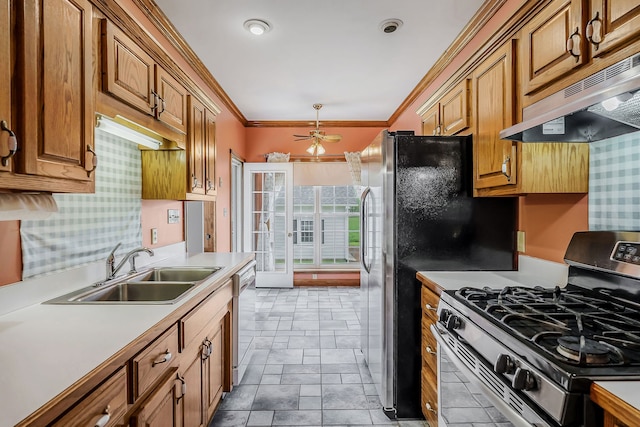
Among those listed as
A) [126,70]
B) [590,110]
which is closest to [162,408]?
[126,70]

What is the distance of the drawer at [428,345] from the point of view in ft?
6.09

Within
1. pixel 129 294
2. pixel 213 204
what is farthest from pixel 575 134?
pixel 213 204

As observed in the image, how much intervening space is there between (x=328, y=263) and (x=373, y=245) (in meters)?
3.45

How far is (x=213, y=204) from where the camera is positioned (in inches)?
151

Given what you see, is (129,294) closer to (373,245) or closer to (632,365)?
(373,245)

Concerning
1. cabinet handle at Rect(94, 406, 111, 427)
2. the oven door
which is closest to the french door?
the oven door

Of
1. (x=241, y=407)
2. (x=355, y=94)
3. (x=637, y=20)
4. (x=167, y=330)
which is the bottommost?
(x=241, y=407)

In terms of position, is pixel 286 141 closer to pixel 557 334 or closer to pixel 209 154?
pixel 209 154

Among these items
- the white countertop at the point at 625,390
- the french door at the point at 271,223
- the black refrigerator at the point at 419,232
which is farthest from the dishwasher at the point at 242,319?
the french door at the point at 271,223

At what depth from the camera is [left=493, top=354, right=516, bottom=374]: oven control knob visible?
103 centimetres

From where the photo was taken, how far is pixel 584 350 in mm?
889

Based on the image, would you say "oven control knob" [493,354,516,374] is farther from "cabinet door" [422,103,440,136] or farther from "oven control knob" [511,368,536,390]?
"cabinet door" [422,103,440,136]

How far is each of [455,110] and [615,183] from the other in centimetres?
109

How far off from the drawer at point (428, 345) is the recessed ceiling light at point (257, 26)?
2370 mm
